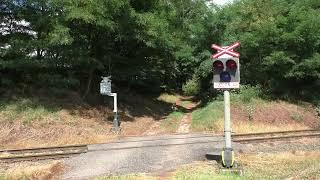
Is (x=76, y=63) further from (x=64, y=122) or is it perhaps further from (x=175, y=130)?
(x=175, y=130)

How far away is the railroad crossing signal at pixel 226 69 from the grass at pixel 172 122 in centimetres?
1374

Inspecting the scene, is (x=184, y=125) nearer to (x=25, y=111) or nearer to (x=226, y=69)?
(x=25, y=111)

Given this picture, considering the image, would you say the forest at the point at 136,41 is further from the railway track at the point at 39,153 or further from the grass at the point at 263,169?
the grass at the point at 263,169

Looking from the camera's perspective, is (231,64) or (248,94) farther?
(248,94)

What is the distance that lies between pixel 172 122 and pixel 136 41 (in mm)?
5752

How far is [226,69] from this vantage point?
12.4 meters

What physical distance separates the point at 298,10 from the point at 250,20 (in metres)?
3.80

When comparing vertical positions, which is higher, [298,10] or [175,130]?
[298,10]

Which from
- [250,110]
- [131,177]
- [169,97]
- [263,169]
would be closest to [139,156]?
[131,177]

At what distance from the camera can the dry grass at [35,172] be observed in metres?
12.6

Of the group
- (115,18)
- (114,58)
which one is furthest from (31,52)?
(114,58)

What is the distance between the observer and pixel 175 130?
25.8m

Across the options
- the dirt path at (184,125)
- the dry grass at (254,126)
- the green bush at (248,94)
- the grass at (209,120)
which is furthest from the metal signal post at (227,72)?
the green bush at (248,94)

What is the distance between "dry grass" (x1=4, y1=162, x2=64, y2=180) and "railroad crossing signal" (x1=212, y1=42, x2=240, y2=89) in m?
5.26
